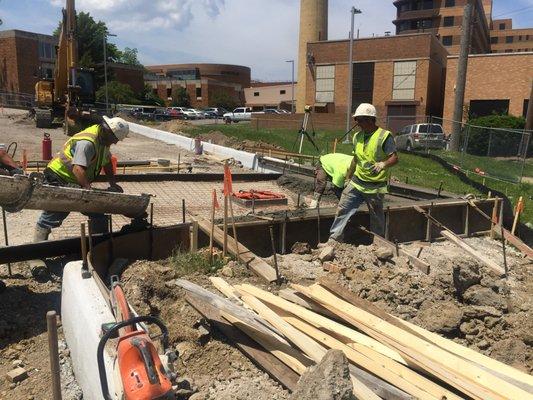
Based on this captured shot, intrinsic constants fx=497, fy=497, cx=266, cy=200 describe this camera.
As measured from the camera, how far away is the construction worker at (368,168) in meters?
6.14

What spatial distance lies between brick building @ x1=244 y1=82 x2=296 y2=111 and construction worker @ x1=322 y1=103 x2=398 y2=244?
69.6 m

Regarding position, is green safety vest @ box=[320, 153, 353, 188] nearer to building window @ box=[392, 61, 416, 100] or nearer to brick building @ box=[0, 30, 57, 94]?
building window @ box=[392, 61, 416, 100]

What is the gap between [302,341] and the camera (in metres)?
3.46

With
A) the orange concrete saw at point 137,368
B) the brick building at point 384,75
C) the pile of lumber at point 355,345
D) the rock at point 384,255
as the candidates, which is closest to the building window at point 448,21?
the brick building at point 384,75

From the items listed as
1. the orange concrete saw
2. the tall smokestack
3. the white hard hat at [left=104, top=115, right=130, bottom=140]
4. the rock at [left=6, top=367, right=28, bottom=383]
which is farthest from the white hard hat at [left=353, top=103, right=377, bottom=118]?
the tall smokestack

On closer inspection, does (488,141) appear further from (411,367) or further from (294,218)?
(411,367)

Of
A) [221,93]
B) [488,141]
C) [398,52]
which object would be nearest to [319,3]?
[398,52]

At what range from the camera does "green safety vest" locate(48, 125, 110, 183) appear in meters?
5.20

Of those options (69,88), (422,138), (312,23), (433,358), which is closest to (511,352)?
(433,358)

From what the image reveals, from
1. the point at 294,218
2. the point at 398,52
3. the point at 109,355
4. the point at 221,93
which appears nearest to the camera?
the point at 109,355

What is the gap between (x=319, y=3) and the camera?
5003 cm

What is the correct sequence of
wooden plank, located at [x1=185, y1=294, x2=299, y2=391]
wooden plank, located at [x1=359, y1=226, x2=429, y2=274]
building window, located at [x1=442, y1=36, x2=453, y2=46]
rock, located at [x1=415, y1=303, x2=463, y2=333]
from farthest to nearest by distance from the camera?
building window, located at [x1=442, y1=36, x2=453, y2=46] → wooden plank, located at [x1=359, y1=226, x2=429, y2=274] → rock, located at [x1=415, y1=303, x2=463, y2=333] → wooden plank, located at [x1=185, y1=294, x2=299, y2=391]

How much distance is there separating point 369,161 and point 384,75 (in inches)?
1500

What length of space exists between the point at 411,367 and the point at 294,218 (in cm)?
372
